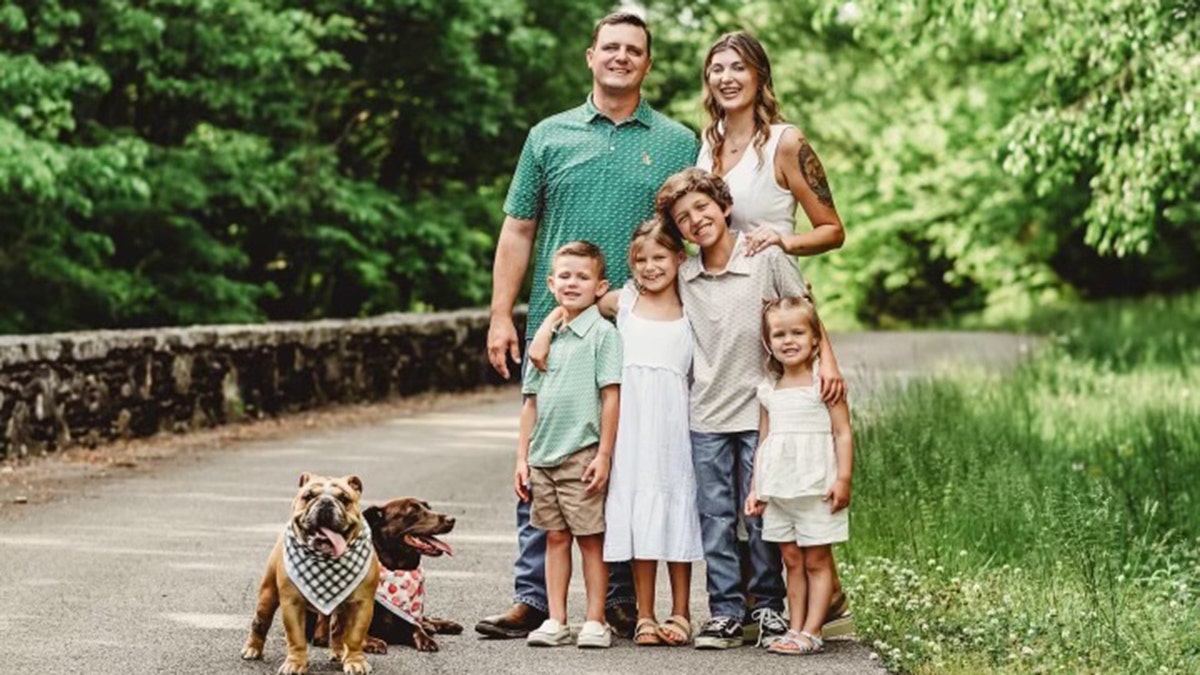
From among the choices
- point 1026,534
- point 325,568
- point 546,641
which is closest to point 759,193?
point 546,641

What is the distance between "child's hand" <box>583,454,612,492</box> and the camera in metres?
6.01

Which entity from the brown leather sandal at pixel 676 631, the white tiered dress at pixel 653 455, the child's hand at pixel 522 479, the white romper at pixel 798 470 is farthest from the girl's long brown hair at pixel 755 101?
the brown leather sandal at pixel 676 631

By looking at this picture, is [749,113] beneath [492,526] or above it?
above

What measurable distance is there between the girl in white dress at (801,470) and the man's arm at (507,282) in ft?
3.13

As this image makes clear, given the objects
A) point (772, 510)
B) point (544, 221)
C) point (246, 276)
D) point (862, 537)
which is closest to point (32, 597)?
point (544, 221)

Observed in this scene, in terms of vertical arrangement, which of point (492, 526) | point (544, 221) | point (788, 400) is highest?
point (544, 221)

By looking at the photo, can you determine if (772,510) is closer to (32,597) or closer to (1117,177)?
(32,597)

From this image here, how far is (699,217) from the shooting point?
6008mm

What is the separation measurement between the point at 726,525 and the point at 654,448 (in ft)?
1.18

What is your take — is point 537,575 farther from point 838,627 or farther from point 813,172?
point 813,172

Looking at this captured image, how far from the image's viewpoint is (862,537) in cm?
776

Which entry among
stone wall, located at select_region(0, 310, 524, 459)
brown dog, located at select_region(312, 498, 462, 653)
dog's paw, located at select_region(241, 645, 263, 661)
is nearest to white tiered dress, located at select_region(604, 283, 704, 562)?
brown dog, located at select_region(312, 498, 462, 653)

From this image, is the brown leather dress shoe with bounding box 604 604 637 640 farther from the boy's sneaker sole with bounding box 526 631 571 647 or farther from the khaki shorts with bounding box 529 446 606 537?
the khaki shorts with bounding box 529 446 606 537

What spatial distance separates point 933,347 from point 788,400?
19.0m
